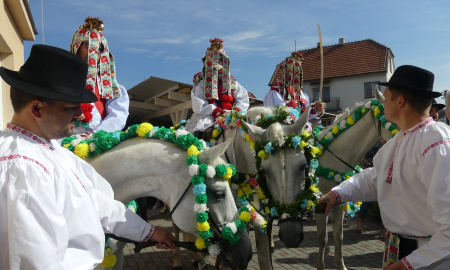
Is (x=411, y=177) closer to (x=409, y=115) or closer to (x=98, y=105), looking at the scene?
(x=409, y=115)

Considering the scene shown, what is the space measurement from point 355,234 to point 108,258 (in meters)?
6.31

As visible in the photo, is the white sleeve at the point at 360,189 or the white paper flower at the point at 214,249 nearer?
the white paper flower at the point at 214,249

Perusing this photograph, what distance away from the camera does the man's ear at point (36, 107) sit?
152 cm

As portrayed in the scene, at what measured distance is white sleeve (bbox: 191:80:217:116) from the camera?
17.0 ft

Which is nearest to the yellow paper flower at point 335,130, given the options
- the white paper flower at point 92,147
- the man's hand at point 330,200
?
the man's hand at point 330,200

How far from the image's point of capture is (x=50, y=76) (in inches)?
61.7

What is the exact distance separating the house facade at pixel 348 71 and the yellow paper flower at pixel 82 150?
1157 inches

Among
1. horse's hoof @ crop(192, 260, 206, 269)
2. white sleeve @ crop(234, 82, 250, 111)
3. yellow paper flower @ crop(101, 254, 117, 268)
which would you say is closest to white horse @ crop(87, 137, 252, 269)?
yellow paper flower @ crop(101, 254, 117, 268)

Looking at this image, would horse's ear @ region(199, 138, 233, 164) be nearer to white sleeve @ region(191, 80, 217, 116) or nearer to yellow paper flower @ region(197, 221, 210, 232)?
yellow paper flower @ region(197, 221, 210, 232)

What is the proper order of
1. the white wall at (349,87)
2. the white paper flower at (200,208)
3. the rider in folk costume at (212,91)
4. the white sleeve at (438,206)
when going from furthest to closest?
the white wall at (349,87)
the rider in folk costume at (212,91)
the white paper flower at (200,208)
the white sleeve at (438,206)

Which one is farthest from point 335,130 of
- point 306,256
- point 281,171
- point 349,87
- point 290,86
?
point 349,87

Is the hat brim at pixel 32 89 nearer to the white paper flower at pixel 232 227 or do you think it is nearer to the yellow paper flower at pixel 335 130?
the white paper flower at pixel 232 227

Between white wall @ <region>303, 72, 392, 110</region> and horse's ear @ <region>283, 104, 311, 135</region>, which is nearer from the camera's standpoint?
horse's ear @ <region>283, 104, 311, 135</region>

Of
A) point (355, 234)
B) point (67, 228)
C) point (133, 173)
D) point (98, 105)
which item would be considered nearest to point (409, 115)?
point (133, 173)
